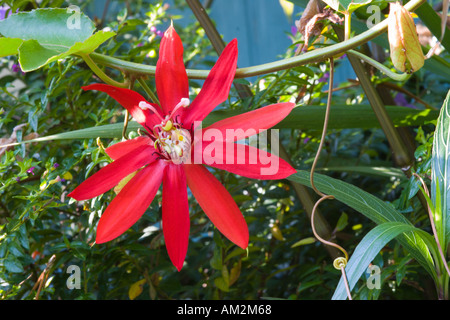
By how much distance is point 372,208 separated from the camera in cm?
45

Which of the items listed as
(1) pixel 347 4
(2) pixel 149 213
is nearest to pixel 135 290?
(2) pixel 149 213

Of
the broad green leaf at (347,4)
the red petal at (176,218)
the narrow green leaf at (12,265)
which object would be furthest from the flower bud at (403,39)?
the narrow green leaf at (12,265)

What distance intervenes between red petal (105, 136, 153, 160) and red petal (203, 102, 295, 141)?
0.07 meters

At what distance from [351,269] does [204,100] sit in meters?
0.16

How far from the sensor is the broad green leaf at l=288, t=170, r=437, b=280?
1.40 ft

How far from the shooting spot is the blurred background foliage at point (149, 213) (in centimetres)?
55

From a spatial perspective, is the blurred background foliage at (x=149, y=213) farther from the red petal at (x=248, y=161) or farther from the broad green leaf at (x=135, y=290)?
the red petal at (x=248, y=161)

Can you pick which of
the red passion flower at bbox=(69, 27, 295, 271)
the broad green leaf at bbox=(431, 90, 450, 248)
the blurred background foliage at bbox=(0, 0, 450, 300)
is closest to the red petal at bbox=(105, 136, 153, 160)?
the red passion flower at bbox=(69, 27, 295, 271)

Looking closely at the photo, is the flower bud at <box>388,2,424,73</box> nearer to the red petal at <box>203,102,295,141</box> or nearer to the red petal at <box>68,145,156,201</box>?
the red petal at <box>203,102,295,141</box>

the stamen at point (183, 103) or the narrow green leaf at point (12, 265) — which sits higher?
the stamen at point (183, 103)

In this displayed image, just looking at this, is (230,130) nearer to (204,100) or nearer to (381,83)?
(204,100)

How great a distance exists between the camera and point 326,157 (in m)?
0.81

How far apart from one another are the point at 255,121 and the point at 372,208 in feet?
0.55
